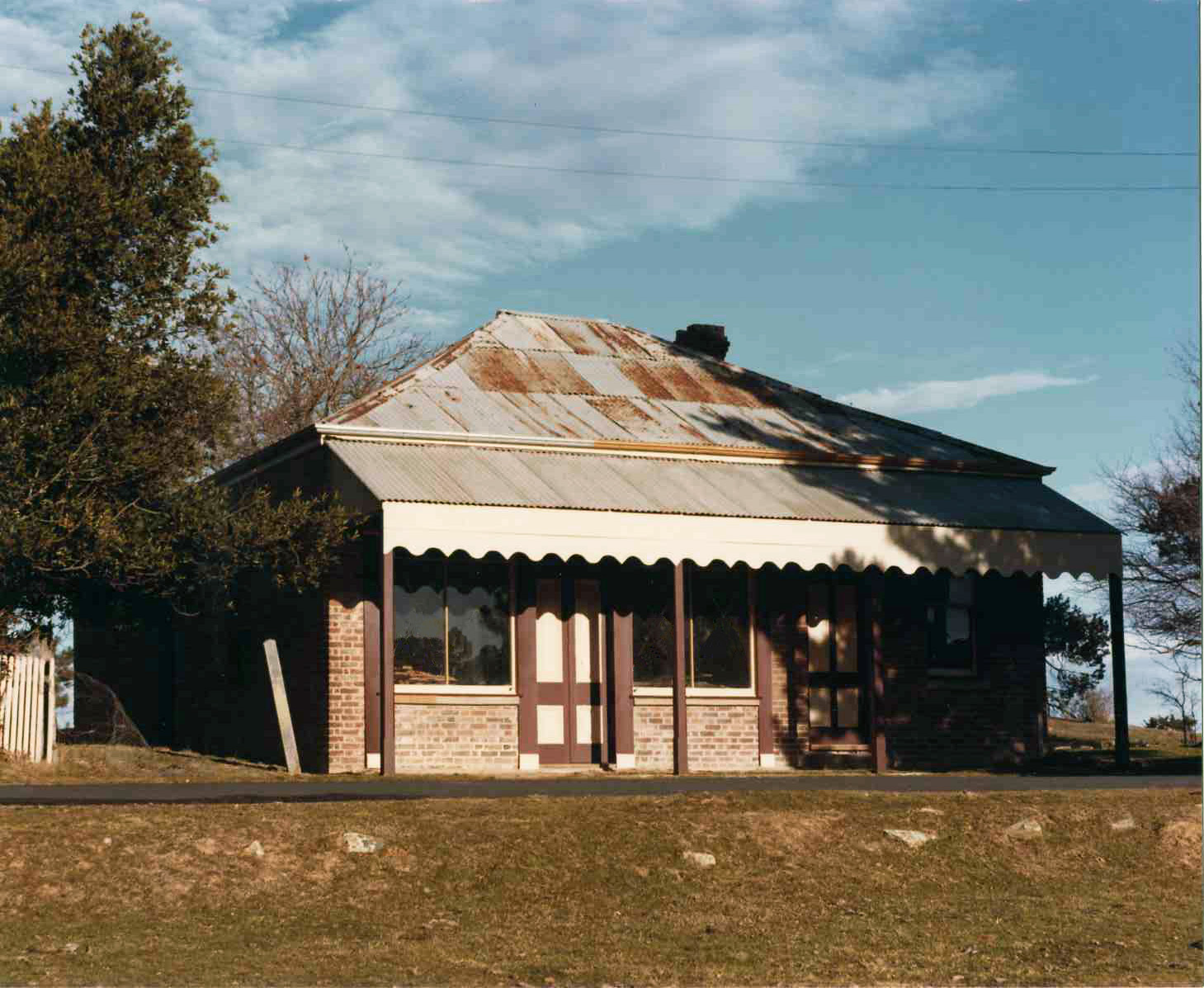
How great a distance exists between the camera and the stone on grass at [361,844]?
519 inches

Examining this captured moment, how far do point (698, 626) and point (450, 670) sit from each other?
346 cm

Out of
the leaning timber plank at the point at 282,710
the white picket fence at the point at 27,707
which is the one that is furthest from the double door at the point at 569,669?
the white picket fence at the point at 27,707

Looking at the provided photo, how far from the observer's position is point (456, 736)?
2191 centimetres

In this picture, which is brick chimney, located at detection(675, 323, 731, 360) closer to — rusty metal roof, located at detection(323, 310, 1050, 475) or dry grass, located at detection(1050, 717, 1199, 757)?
rusty metal roof, located at detection(323, 310, 1050, 475)

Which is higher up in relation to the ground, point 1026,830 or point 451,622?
point 451,622

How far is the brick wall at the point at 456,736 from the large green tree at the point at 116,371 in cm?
221

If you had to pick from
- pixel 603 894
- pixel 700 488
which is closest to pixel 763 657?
pixel 700 488

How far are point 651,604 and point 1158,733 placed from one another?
1518 cm

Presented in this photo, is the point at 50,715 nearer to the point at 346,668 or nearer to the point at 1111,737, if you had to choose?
the point at 346,668

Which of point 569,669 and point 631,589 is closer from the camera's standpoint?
point 569,669

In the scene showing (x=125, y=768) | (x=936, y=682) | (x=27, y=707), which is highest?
(x=936, y=682)

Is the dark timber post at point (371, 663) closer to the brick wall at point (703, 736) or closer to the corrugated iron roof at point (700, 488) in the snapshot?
the corrugated iron roof at point (700, 488)

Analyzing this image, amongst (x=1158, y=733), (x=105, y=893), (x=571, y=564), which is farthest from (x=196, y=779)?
(x=1158, y=733)

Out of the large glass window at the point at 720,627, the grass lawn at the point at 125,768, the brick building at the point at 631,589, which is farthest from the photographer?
the large glass window at the point at 720,627
